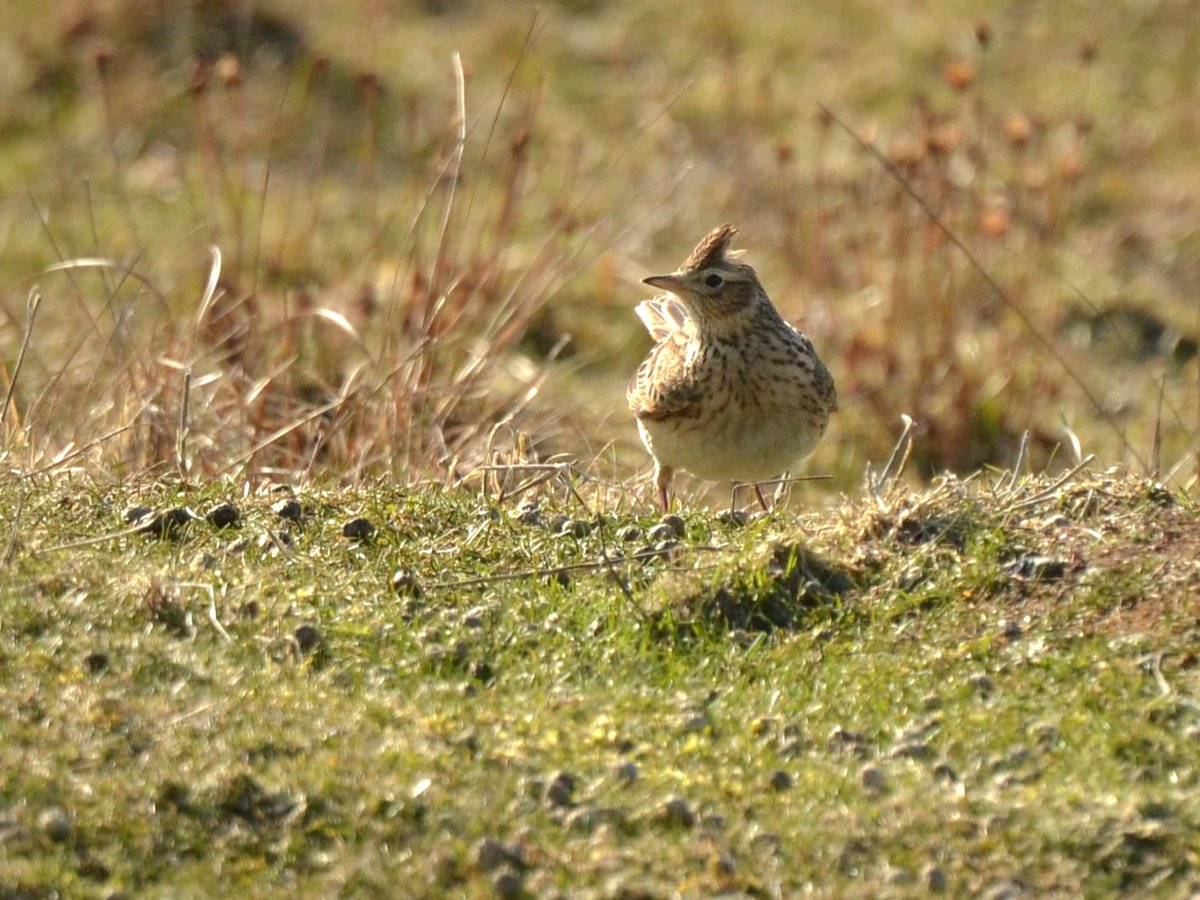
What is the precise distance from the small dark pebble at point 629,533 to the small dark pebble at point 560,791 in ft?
4.21

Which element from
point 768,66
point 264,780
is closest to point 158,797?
point 264,780

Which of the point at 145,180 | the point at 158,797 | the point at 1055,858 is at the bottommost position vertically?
the point at 145,180

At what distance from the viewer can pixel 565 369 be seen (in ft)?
32.1

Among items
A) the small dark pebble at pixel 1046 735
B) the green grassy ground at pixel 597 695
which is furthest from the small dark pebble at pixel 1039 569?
the small dark pebble at pixel 1046 735

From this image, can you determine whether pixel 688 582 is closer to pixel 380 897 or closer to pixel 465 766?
pixel 465 766

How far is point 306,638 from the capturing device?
4.69 m

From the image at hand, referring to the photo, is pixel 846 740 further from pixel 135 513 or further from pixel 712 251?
pixel 712 251

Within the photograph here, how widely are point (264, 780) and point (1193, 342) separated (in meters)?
7.69

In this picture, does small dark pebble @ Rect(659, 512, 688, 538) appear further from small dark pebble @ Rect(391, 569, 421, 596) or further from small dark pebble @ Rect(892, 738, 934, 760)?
small dark pebble @ Rect(892, 738, 934, 760)

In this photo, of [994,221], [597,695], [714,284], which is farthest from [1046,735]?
[994,221]

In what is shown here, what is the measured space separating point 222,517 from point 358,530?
1.19ft

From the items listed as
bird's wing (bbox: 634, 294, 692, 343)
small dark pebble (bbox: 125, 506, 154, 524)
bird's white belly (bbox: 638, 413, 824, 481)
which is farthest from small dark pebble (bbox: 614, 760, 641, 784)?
bird's wing (bbox: 634, 294, 692, 343)

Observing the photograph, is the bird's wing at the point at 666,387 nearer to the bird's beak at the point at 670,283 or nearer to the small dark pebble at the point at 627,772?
the bird's beak at the point at 670,283

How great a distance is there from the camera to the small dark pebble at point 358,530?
5.34 metres
